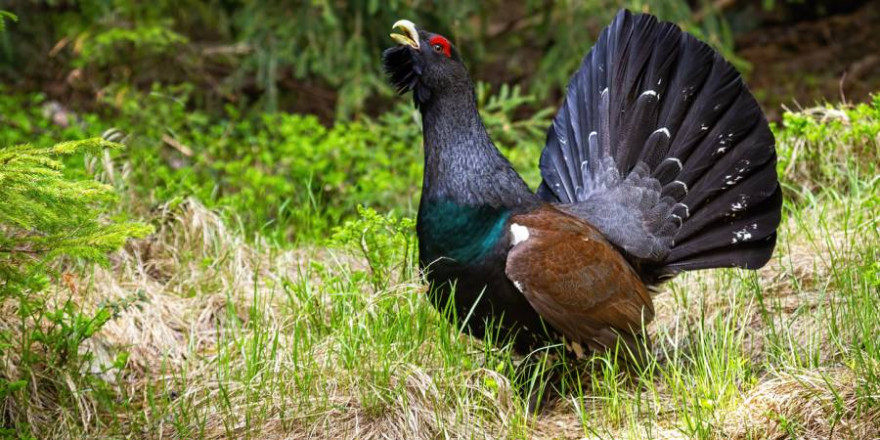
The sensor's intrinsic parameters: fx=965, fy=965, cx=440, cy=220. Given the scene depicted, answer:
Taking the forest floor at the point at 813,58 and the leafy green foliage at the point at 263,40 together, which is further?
the forest floor at the point at 813,58

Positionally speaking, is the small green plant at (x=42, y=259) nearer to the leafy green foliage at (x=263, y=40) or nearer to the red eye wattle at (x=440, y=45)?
the red eye wattle at (x=440, y=45)

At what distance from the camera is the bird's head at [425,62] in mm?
4074

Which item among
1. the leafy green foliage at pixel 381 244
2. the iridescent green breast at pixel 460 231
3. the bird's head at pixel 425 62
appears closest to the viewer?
the iridescent green breast at pixel 460 231

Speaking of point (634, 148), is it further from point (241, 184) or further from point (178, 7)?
point (178, 7)

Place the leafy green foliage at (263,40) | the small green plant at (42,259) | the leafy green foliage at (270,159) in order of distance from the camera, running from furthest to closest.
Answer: the leafy green foliage at (263,40) < the leafy green foliage at (270,159) < the small green plant at (42,259)

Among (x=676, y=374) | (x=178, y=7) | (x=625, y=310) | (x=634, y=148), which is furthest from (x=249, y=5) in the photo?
(x=676, y=374)

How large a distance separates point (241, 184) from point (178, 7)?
93.0 inches

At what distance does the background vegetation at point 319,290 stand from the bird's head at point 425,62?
0.65m

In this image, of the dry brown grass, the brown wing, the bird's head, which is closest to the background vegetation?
the dry brown grass

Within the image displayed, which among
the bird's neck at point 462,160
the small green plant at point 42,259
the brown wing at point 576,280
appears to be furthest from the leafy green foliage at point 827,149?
the small green plant at point 42,259

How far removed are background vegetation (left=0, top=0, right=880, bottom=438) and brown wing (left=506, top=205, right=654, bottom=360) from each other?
0.21 meters

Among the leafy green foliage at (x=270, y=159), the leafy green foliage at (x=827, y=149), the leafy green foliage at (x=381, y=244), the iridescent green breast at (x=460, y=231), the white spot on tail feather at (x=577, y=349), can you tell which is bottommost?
the leafy green foliage at (x=270, y=159)

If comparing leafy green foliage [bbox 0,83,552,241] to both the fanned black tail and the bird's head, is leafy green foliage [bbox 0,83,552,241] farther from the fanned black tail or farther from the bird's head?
the fanned black tail

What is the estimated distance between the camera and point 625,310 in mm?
4145
